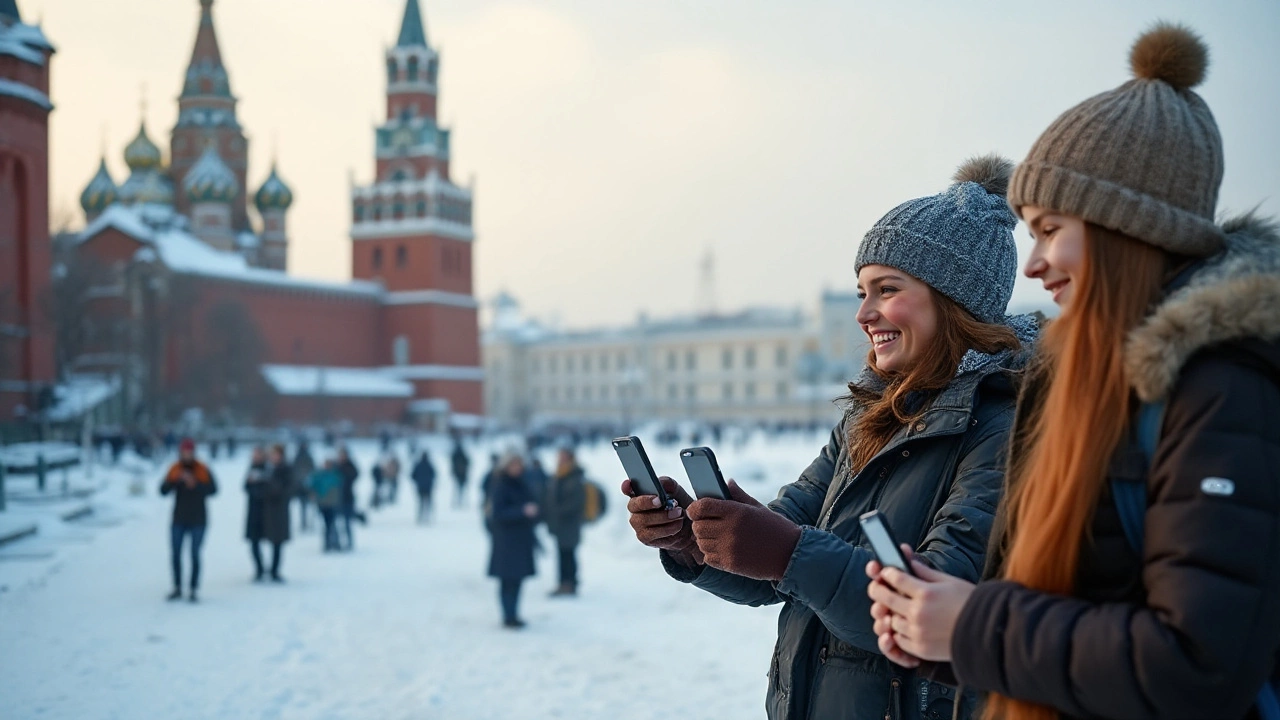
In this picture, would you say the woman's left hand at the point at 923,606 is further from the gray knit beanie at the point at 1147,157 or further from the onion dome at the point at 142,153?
the onion dome at the point at 142,153

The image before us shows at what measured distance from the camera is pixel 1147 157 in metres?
1.41

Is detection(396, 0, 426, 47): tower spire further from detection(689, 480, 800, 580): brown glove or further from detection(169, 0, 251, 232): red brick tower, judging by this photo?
detection(689, 480, 800, 580): brown glove

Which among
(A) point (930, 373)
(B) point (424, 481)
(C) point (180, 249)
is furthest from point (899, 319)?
(C) point (180, 249)

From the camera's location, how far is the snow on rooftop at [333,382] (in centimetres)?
4972

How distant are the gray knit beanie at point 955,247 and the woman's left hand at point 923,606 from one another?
30.7 inches

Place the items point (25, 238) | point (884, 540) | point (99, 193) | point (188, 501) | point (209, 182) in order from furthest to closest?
point (209, 182), point (99, 193), point (25, 238), point (188, 501), point (884, 540)

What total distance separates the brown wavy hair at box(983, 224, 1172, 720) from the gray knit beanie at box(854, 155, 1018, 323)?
646 mm

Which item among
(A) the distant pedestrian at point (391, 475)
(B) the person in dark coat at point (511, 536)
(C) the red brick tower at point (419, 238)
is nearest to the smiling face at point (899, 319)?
A: (B) the person in dark coat at point (511, 536)

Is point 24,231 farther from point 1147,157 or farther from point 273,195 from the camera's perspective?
point 273,195

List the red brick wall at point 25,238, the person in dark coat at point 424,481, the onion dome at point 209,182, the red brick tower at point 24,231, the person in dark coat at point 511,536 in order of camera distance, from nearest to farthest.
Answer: the person in dark coat at point 511,536
the red brick tower at point 24,231
the red brick wall at point 25,238
the person in dark coat at point 424,481
the onion dome at point 209,182

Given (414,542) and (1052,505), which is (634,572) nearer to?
(414,542)

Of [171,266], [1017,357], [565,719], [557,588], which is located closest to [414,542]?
[557,588]

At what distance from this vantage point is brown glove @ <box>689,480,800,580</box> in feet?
5.74

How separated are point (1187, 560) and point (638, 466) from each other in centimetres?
100
